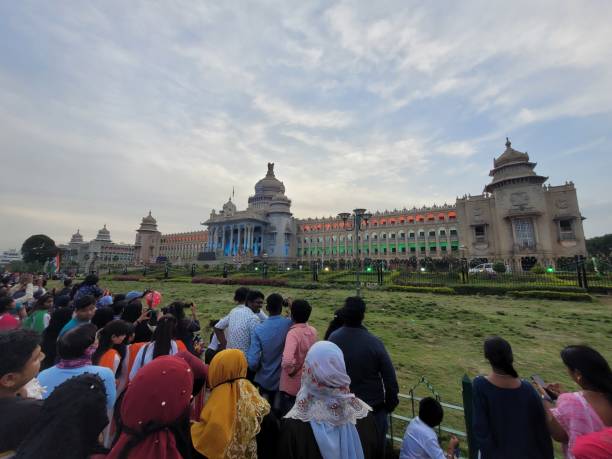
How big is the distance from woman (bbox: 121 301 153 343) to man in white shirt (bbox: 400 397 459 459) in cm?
398

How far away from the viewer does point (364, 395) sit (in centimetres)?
321

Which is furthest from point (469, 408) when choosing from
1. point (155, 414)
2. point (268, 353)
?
point (155, 414)

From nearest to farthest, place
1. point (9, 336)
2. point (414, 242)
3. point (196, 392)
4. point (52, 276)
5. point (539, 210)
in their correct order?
point (9, 336), point (196, 392), point (539, 210), point (52, 276), point (414, 242)

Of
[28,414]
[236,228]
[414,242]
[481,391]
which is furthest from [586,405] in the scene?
[236,228]

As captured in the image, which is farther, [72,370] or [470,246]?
[470,246]

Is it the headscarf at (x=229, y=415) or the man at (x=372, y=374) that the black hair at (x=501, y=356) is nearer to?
the man at (x=372, y=374)

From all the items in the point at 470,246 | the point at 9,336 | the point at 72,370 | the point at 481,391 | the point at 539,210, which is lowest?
the point at 481,391

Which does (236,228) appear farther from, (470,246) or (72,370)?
(72,370)

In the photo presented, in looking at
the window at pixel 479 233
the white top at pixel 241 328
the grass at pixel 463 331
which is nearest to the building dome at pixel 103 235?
the grass at pixel 463 331

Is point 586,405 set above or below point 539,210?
below

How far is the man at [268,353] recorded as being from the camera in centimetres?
404

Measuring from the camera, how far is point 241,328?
15.0 ft

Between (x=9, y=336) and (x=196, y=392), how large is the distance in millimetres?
1743

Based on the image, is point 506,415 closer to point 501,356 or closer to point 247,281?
point 501,356
